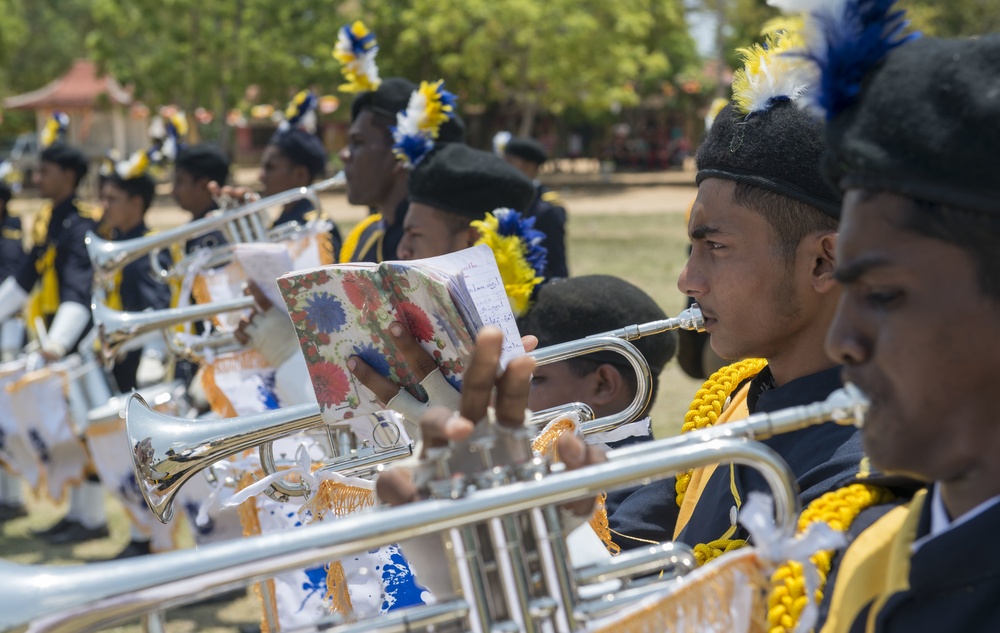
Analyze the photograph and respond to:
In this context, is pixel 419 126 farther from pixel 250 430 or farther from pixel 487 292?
pixel 487 292

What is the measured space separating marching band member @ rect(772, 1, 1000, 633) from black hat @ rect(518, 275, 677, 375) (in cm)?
179

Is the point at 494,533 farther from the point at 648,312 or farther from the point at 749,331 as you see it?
the point at 648,312

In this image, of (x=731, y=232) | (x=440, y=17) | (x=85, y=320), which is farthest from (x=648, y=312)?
(x=440, y=17)

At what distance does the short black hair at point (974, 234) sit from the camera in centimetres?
130

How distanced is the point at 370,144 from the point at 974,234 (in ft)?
13.4

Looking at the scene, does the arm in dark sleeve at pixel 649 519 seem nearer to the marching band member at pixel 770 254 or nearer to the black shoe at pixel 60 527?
the marching band member at pixel 770 254

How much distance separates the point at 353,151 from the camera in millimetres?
5215

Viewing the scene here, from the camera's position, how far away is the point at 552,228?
655 centimetres

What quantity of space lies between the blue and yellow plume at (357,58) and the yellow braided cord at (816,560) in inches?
151

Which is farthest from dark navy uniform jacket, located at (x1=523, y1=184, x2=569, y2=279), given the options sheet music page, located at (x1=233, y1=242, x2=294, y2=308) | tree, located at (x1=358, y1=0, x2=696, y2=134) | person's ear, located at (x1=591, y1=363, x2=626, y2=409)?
tree, located at (x1=358, y1=0, x2=696, y2=134)

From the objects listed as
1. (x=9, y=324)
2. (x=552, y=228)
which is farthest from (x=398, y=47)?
(x=552, y=228)

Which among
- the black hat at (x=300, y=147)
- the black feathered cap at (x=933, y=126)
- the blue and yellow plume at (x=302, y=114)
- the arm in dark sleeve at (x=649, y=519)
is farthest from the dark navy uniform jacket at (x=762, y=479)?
the blue and yellow plume at (x=302, y=114)

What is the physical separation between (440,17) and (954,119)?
2646cm

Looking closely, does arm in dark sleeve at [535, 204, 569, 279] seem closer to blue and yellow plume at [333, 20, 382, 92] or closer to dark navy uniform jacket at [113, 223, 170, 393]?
blue and yellow plume at [333, 20, 382, 92]
